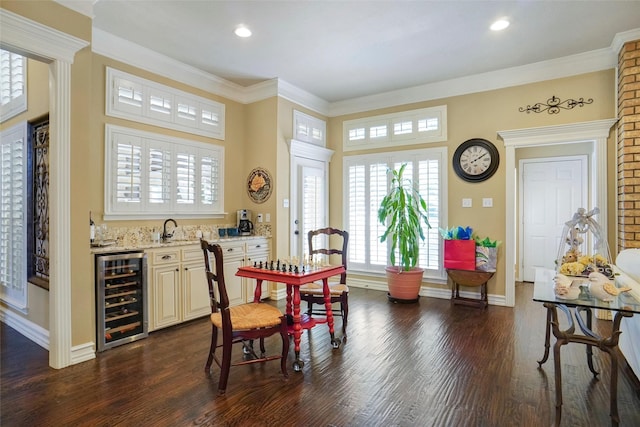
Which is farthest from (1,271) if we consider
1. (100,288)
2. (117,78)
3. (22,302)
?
(117,78)

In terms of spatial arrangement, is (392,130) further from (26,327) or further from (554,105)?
(26,327)

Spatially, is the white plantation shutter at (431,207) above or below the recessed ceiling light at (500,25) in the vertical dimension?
below

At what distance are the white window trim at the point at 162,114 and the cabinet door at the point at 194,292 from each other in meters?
1.79

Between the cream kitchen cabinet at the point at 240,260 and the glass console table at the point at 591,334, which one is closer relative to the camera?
the glass console table at the point at 591,334

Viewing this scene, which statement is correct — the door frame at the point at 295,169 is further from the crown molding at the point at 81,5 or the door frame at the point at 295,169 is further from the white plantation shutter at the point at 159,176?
the crown molding at the point at 81,5

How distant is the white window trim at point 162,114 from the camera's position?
3.75 m

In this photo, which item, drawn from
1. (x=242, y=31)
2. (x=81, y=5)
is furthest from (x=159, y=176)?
(x=242, y=31)

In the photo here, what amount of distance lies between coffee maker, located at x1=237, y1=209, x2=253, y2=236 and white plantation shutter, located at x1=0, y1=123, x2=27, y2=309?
2381 mm

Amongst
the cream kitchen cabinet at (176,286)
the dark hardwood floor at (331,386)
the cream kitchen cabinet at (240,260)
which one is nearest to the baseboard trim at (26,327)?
the dark hardwood floor at (331,386)

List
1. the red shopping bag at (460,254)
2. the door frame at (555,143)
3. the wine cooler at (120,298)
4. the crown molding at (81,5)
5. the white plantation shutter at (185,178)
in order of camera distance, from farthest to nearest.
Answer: the red shopping bag at (460,254) → the white plantation shutter at (185,178) → the door frame at (555,143) → the wine cooler at (120,298) → the crown molding at (81,5)

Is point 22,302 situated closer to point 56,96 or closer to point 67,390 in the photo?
point 67,390

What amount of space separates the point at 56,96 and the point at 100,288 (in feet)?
5.42

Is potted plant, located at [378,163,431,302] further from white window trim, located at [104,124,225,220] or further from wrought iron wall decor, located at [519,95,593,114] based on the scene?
white window trim, located at [104,124,225,220]

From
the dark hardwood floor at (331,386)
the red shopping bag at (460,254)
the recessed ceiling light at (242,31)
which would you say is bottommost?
the dark hardwood floor at (331,386)
